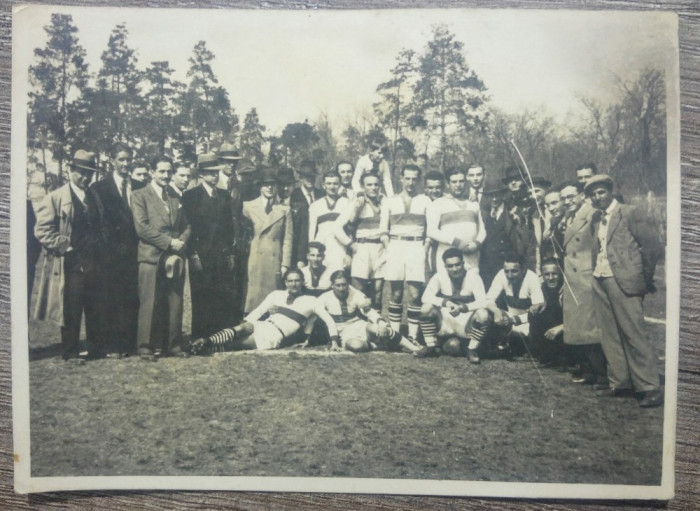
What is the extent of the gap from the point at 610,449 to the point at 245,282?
202 cm

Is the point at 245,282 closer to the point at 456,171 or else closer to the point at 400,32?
the point at 456,171

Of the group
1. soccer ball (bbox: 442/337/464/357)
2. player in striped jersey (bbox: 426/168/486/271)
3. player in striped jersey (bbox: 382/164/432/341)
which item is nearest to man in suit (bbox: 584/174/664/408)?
player in striped jersey (bbox: 426/168/486/271)

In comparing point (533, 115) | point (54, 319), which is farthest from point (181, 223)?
point (533, 115)

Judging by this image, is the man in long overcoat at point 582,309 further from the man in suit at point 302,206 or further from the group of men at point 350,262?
the man in suit at point 302,206

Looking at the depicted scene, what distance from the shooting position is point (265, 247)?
2.97m

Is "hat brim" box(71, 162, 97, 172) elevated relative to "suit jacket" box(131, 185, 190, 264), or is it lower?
elevated

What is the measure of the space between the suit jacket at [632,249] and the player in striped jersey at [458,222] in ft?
2.17

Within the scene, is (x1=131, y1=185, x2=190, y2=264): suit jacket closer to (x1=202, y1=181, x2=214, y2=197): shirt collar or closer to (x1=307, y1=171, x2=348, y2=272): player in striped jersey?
(x1=202, y1=181, x2=214, y2=197): shirt collar

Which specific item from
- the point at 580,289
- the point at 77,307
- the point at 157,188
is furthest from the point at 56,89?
the point at 580,289

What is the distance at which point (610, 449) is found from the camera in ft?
9.42

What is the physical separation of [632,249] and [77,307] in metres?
2.84

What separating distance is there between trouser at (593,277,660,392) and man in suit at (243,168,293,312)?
161 cm

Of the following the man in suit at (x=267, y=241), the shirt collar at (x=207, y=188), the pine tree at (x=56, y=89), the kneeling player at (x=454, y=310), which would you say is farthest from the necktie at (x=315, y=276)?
the pine tree at (x=56, y=89)

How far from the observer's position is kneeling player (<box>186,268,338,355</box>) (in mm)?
2951
